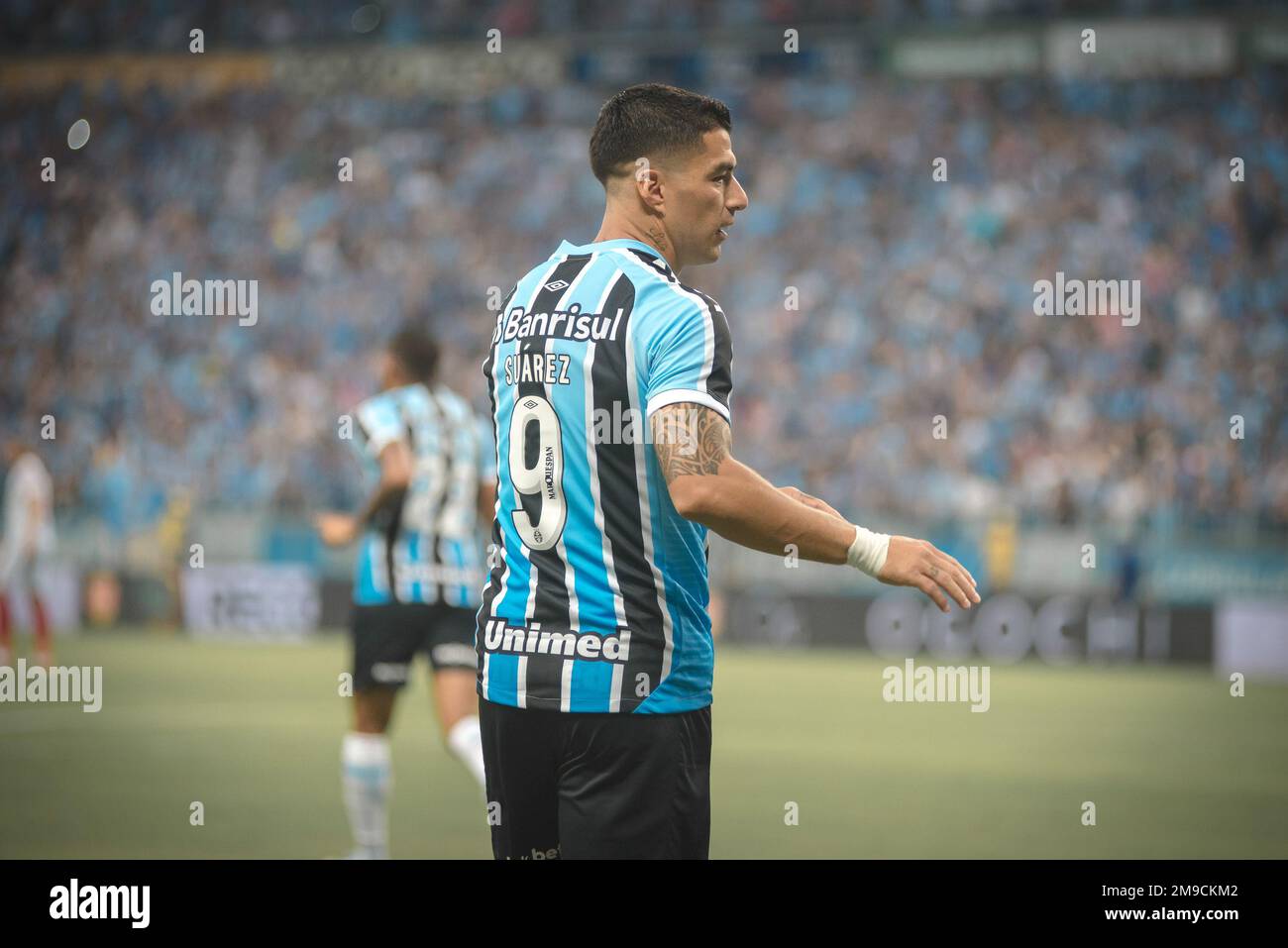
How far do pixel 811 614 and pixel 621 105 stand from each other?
1563 cm

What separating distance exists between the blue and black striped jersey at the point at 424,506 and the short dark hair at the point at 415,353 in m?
0.09

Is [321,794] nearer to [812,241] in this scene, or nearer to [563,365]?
[563,365]

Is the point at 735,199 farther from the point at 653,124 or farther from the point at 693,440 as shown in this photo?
the point at 693,440

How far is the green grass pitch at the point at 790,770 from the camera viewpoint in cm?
817

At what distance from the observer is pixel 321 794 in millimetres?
9586

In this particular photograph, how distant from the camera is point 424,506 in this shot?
7.75 meters

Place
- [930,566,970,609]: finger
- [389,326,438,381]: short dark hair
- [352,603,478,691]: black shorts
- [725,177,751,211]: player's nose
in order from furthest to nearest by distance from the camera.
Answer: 1. [389,326,438,381]: short dark hair
2. [352,603,478,691]: black shorts
3. [725,177,751,211]: player's nose
4. [930,566,970,609]: finger

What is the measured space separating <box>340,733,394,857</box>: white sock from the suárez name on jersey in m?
3.87

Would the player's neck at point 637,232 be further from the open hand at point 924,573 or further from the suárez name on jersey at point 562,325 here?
the open hand at point 924,573

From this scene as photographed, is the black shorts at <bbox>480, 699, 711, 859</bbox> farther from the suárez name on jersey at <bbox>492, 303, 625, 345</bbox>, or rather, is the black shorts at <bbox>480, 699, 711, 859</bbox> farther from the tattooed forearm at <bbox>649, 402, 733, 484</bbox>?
the suárez name on jersey at <bbox>492, 303, 625, 345</bbox>

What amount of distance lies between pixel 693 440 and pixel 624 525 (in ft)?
1.23

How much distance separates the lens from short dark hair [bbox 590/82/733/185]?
12.5ft

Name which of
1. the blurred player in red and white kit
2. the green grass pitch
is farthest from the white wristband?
the blurred player in red and white kit
